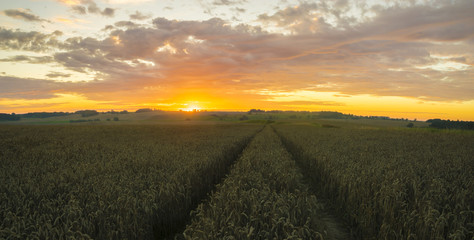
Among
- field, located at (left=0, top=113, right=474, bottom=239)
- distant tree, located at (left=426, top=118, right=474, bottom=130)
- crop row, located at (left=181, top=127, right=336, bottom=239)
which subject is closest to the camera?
crop row, located at (left=181, top=127, right=336, bottom=239)

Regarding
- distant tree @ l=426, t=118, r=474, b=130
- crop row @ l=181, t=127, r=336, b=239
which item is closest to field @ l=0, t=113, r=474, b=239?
crop row @ l=181, t=127, r=336, b=239

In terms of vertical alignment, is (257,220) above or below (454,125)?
above

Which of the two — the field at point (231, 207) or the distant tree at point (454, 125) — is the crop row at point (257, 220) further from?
the distant tree at point (454, 125)

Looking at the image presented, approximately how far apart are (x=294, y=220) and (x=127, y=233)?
11.0ft

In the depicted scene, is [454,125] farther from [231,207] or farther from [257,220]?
[257,220]

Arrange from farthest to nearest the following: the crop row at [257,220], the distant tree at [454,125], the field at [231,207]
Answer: the distant tree at [454,125]
the field at [231,207]
the crop row at [257,220]

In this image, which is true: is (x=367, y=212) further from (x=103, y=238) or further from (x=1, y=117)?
(x=1, y=117)

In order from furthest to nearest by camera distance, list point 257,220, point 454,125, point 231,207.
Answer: point 454,125 → point 231,207 → point 257,220

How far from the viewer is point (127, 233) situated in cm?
473

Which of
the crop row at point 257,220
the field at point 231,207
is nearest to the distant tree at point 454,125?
the field at point 231,207

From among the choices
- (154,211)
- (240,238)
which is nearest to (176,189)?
(154,211)

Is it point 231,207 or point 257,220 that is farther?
point 231,207

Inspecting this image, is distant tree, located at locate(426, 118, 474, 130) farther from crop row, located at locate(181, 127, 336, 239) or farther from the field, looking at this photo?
crop row, located at locate(181, 127, 336, 239)

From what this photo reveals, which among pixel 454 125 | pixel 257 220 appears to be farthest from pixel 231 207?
pixel 454 125
